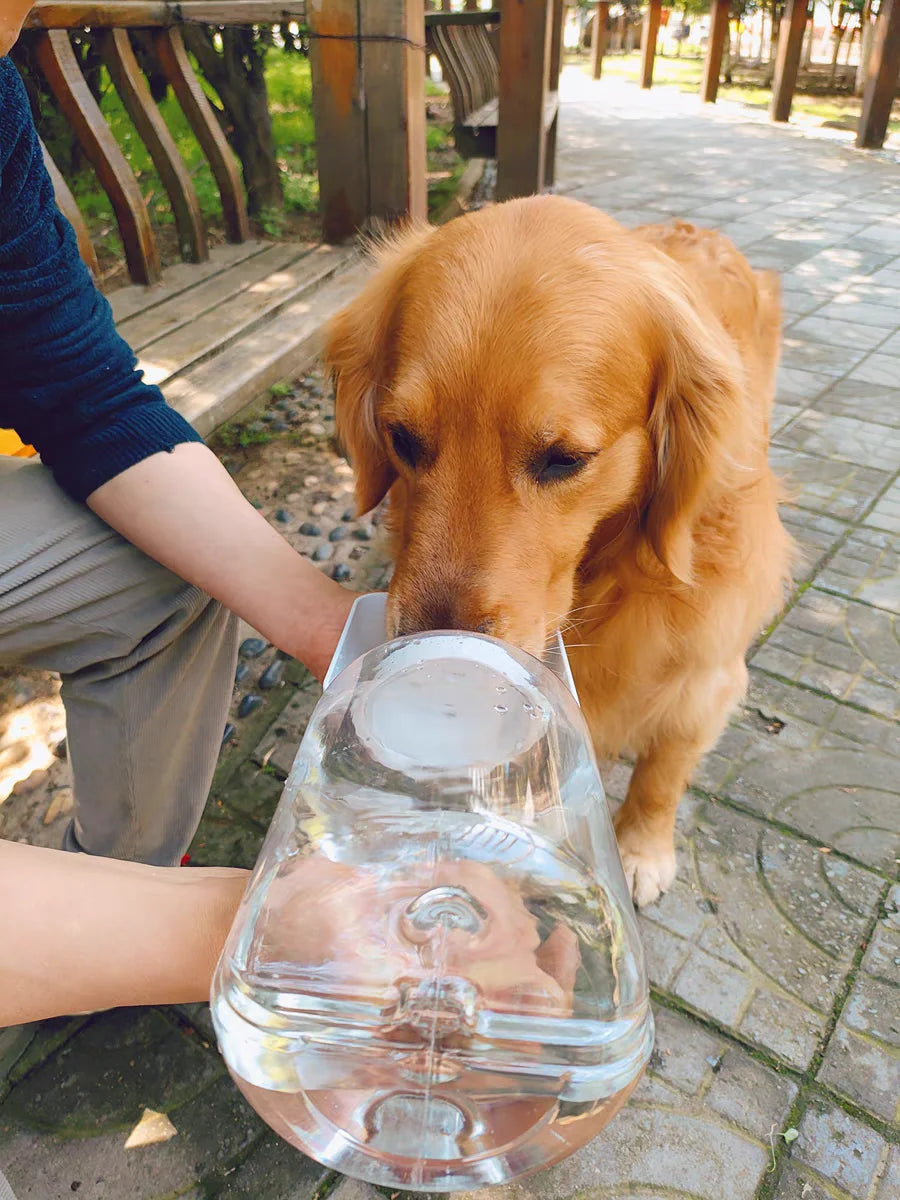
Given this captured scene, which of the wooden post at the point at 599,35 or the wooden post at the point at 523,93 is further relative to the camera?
the wooden post at the point at 599,35

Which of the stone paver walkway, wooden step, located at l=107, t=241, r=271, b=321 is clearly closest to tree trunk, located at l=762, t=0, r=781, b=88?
wooden step, located at l=107, t=241, r=271, b=321

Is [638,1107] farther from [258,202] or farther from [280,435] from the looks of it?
[258,202]

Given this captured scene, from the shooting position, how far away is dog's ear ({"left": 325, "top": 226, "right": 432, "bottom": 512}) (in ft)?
7.05

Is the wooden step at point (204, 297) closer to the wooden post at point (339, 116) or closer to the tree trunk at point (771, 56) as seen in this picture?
the wooden post at point (339, 116)

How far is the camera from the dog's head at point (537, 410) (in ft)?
5.38

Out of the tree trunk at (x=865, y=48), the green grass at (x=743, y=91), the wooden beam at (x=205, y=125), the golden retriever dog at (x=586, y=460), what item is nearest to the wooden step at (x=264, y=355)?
the wooden beam at (x=205, y=125)

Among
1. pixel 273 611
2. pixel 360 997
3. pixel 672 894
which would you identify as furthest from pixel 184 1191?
pixel 672 894

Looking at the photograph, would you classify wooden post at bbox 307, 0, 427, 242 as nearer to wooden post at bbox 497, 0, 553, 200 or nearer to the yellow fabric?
wooden post at bbox 497, 0, 553, 200

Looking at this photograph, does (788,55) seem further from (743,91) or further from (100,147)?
(100,147)

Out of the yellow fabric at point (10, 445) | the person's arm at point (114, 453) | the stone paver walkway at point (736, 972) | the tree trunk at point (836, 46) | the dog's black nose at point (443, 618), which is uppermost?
the tree trunk at point (836, 46)

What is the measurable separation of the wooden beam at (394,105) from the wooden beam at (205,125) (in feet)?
2.55

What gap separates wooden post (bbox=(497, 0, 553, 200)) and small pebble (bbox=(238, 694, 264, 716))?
4785 millimetres

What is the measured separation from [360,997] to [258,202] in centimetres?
583

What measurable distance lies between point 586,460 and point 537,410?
0.54ft
